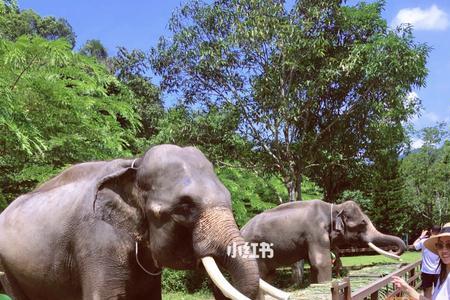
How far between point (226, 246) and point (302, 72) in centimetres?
1181

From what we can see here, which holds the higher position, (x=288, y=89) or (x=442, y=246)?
(x=288, y=89)

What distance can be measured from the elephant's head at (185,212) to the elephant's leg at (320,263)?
6.38m

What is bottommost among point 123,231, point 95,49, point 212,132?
point 123,231

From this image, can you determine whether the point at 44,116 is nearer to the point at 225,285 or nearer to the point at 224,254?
the point at 224,254

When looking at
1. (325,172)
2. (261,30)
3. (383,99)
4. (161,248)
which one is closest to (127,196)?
(161,248)

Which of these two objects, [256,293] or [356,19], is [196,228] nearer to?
[256,293]

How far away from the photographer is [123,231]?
332cm

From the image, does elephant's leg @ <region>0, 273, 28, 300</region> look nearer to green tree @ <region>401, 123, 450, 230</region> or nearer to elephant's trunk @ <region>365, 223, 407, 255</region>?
elephant's trunk @ <region>365, 223, 407, 255</region>

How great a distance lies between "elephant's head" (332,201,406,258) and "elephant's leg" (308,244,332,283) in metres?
0.42

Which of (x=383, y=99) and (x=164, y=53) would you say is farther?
(x=164, y=53)

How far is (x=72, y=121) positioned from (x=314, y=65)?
22.5 ft

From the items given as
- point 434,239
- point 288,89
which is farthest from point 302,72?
point 434,239

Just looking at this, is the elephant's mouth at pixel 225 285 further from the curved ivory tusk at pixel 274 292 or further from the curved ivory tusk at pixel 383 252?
the curved ivory tusk at pixel 383 252

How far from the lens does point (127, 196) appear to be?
3.36 meters
